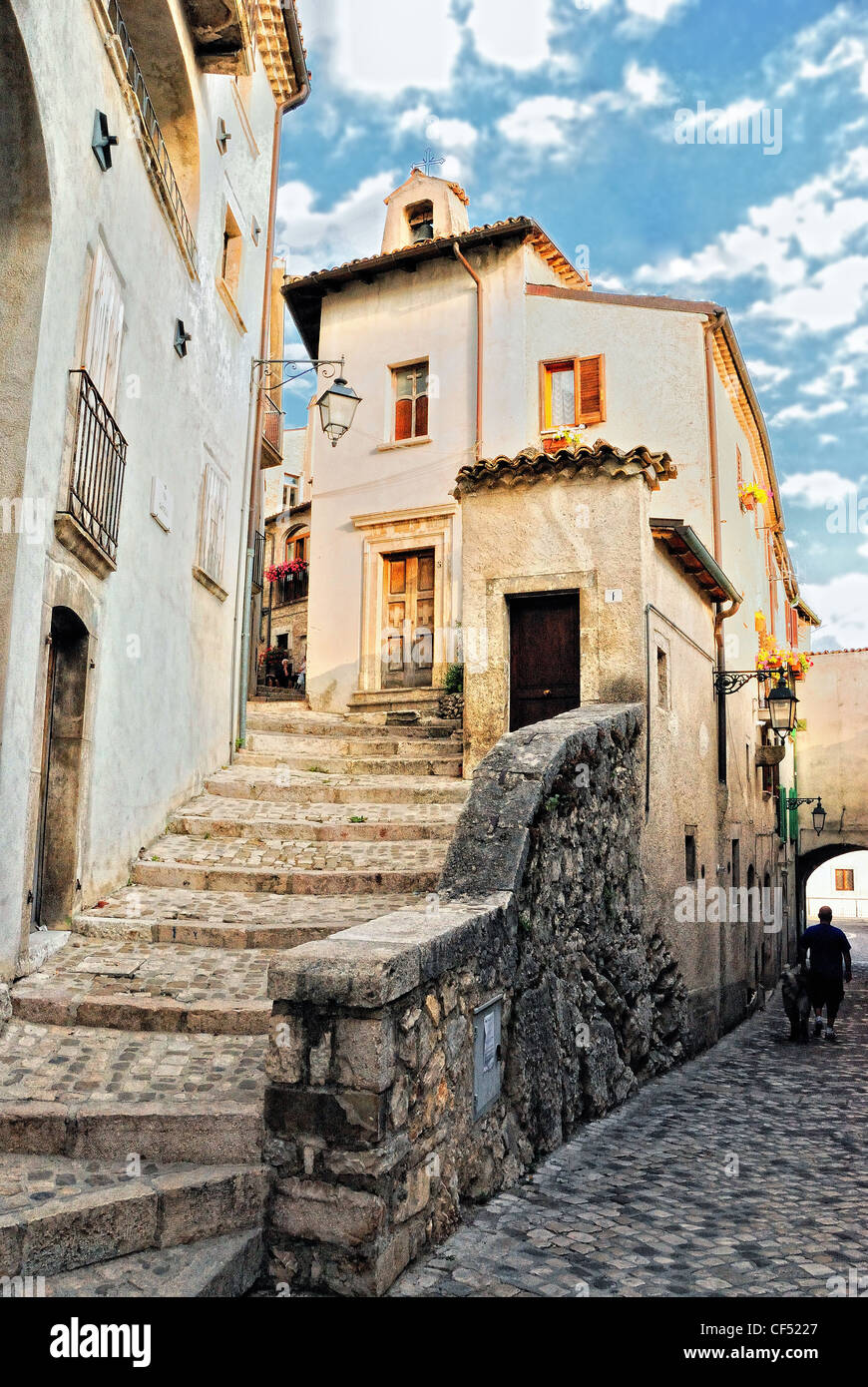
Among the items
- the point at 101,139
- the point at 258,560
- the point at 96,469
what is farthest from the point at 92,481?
the point at 258,560

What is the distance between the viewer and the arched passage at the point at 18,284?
4.60 meters

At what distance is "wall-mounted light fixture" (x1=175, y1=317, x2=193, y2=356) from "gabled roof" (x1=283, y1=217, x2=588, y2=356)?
28.3ft

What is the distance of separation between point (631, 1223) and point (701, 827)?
7230 millimetres

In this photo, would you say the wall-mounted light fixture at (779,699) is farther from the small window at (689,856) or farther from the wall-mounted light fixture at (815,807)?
the wall-mounted light fixture at (815,807)

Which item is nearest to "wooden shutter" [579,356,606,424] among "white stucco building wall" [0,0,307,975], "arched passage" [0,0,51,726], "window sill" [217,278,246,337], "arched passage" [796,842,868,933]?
"white stucco building wall" [0,0,307,975]

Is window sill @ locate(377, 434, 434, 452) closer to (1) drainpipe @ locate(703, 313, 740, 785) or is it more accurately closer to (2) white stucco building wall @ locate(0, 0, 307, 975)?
(1) drainpipe @ locate(703, 313, 740, 785)

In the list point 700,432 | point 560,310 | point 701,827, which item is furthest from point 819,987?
point 560,310

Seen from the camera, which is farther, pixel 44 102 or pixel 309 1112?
pixel 44 102

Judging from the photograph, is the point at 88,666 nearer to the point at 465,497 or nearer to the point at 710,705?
the point at 465,497

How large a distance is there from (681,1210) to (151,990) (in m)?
2.55

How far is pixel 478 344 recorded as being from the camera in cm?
1548

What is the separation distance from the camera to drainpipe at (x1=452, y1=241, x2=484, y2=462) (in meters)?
15.1

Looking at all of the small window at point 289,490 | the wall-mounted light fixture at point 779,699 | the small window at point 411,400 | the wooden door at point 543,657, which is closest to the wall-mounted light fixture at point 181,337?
the wooden door at point 543,657
